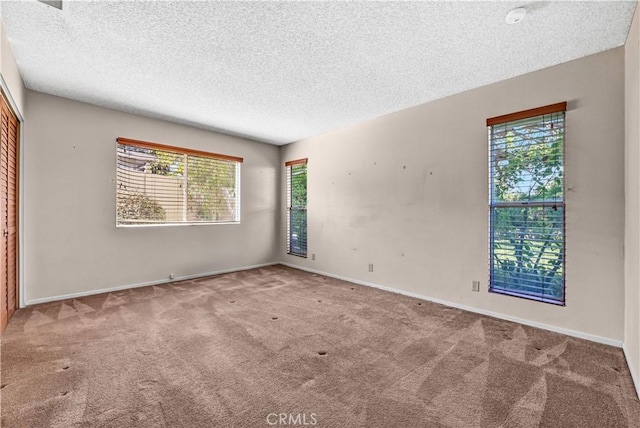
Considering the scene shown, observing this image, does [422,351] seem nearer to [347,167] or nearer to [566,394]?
[566,394]

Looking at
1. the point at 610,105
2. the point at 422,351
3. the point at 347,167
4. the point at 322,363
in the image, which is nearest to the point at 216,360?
the point at 322,363

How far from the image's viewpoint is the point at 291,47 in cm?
247

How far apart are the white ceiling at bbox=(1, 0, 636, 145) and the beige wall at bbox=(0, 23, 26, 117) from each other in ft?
0.24

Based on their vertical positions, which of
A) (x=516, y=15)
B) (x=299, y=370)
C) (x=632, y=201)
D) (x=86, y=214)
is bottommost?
(x=299, y=370)

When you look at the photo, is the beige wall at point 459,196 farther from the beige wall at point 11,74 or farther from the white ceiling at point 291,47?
the beige wall at point 11,74

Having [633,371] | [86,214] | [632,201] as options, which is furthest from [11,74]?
[633,371]

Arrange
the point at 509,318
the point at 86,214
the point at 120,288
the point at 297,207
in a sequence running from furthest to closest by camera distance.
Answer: the point at 297,207 → the point at 120,288 → the point at 86,214 → the point at 509,318

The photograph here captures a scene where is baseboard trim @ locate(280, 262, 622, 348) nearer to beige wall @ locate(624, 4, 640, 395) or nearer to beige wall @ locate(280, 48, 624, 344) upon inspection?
beige wall @ locate(280, 48, 624, 344)

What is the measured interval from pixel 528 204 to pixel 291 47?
2.76 m

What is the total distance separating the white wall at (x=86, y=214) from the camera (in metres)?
3.48

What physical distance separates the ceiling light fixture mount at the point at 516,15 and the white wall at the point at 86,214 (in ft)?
14.5

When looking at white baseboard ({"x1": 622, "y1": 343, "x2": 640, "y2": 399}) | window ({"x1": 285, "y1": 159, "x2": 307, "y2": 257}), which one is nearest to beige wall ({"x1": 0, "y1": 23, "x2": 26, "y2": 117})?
window ({"x1": 285, "y1": 159, "x2": 307, "y2": 257})

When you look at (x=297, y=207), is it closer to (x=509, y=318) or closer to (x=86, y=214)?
(x=86, y=214)

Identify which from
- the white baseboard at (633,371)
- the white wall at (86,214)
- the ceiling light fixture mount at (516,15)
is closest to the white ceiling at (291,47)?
the ceiling light fixture mount at (516,15)
